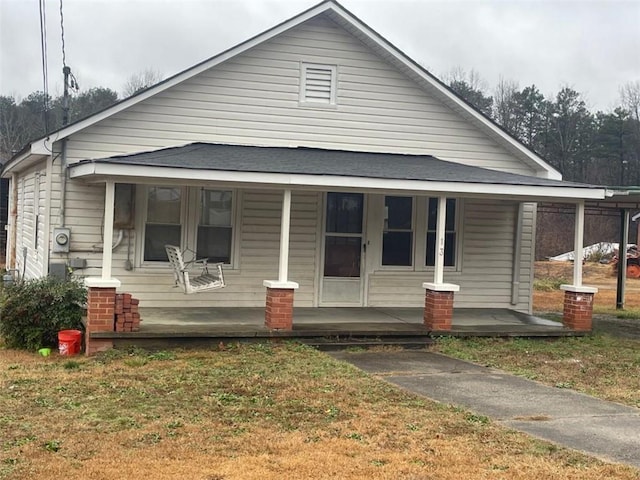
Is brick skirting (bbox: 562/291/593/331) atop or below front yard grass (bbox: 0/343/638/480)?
atop

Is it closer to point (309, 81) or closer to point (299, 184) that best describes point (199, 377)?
point (299, 184)

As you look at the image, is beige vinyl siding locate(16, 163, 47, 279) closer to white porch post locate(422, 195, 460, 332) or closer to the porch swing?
the porch swing

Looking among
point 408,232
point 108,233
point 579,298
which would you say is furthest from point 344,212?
point 108,233

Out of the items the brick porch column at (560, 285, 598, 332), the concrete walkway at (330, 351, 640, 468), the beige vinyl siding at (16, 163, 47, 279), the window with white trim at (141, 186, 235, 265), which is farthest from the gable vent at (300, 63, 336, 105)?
the brick porch column at (560, 285, 598, 332)

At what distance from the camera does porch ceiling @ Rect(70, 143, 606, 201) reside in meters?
9.36

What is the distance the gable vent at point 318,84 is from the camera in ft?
40.3

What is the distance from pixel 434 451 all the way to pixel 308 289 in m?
7.14

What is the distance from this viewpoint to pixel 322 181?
388 inches

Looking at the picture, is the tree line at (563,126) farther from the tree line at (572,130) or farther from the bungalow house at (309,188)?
the bungalow house at (309,188)

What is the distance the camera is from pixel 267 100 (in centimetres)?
1209

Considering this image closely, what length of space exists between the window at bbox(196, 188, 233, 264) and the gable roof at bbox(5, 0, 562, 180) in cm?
183

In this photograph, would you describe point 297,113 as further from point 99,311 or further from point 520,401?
point 520,401

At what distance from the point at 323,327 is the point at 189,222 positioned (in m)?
2.95

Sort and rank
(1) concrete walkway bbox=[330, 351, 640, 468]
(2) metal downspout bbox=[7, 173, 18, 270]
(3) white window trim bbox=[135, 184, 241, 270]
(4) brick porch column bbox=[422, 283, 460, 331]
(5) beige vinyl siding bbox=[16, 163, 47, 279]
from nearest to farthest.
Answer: (1) concrete walkway bbox=[330, 351, 640, 468]
(4) brick porch column bbox=[422, 283, 460, 331]
(3) white window trim bbox=[135, 184, 241, 270]
(5) beige vinyl siding bbox=[16, 163, 47, 279]
(2) metal downspout bbox=[7, 173, 18, 270]
